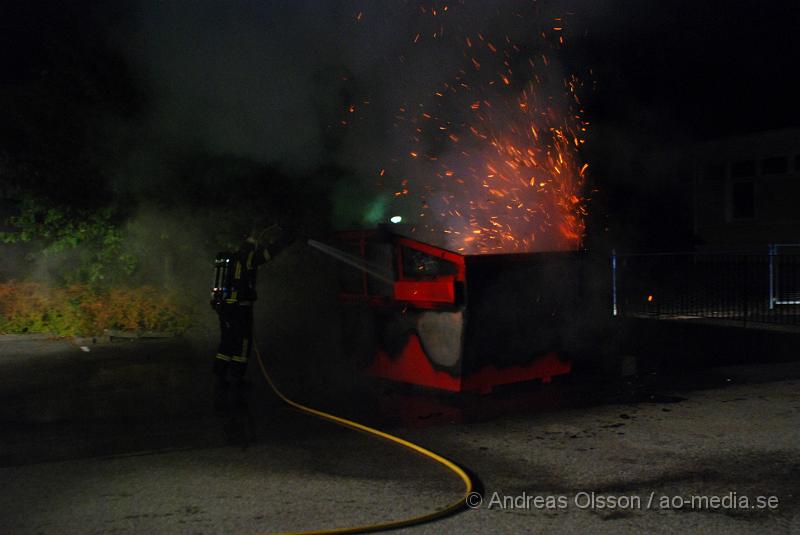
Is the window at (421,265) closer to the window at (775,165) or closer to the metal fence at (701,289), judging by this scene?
the metal fence at (701,289)

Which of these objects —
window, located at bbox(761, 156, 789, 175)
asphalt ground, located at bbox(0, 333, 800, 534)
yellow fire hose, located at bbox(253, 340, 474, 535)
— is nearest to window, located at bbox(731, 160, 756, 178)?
window, located at bbox(761, 156, 789, 175)

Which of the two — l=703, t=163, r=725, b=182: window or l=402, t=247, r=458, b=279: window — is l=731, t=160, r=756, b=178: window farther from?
l=402, t=247, r=458, b=279: window

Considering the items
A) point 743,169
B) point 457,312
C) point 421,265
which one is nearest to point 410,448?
point 457,312

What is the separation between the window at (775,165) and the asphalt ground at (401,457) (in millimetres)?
10739

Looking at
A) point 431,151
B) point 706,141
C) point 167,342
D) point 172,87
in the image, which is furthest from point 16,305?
point 706,141

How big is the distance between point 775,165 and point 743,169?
1012 mm

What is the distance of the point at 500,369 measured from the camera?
7336 millimetres

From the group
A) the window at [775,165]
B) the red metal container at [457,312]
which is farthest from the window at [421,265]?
the window at [775,165]

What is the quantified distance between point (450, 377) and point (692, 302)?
27.5ft

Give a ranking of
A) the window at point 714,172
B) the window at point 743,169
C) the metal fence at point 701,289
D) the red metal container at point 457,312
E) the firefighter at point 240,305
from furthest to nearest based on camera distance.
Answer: the window at point 714,172
the window at point 743,169
the metal fence at point 701,289
the firefighter at point 240,305
the red metal container at point 457,312

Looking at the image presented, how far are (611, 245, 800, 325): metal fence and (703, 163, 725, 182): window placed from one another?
16.1 feet

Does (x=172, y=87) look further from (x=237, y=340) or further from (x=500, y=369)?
(x=500, y=369)

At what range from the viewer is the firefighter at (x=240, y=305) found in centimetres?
769

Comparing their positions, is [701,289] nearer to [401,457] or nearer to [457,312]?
[457,312]
